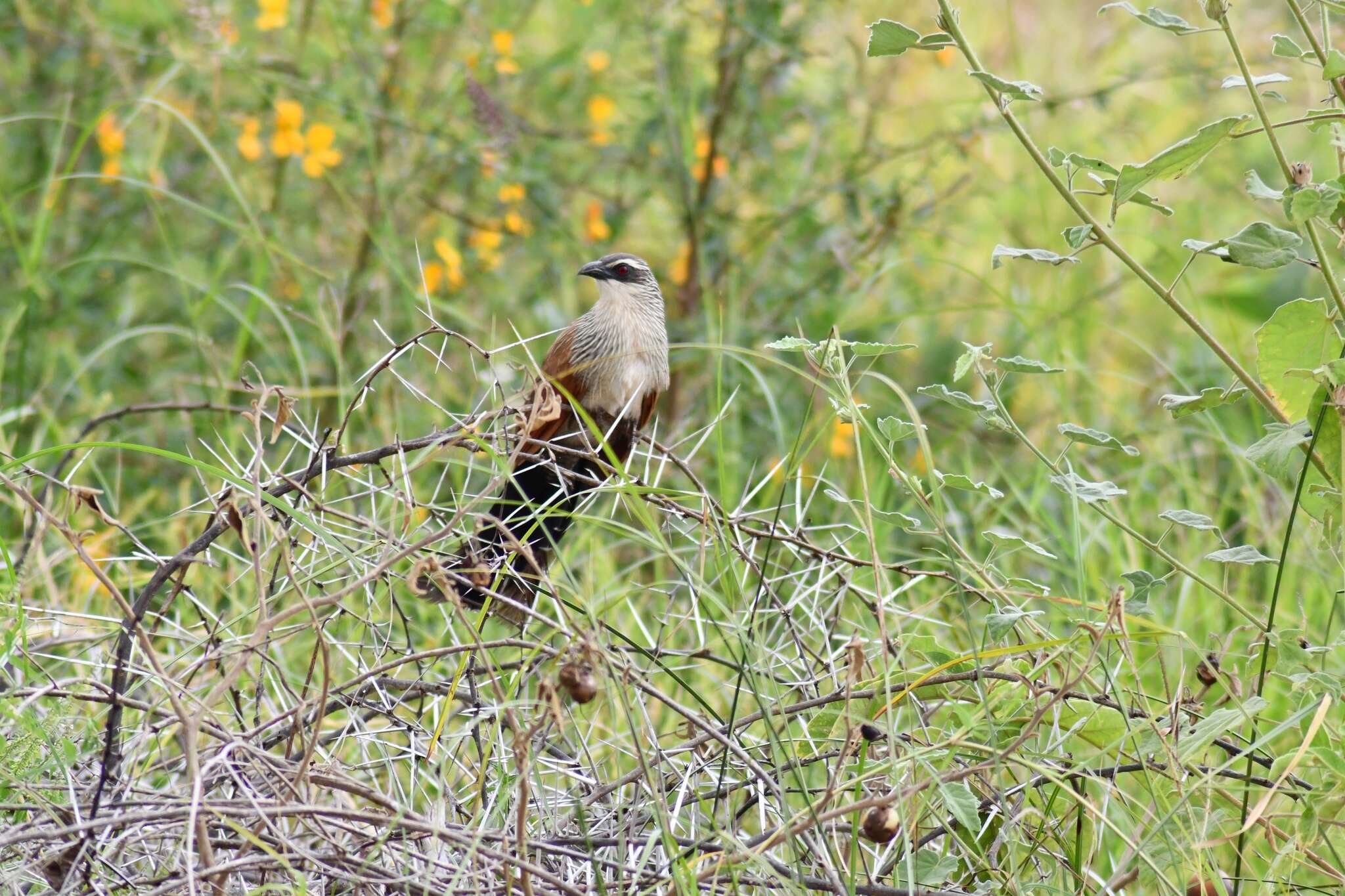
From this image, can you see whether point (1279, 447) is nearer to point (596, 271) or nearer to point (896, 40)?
point (896, 40)

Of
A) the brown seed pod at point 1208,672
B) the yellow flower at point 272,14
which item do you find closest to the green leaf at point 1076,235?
the brown seed pod at point 1208,672

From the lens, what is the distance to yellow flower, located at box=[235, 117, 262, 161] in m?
4.04

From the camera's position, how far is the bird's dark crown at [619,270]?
11.3 ft

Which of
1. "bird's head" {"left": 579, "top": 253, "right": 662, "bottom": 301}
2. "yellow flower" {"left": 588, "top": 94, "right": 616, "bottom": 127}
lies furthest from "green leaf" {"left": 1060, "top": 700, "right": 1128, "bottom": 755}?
"yellow flower" {"left": 588, "top": 94, "right": 616, "bottom": 127}

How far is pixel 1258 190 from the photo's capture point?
178 centimetres

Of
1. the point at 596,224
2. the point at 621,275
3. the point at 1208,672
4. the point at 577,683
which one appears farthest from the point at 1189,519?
the point at 596,224

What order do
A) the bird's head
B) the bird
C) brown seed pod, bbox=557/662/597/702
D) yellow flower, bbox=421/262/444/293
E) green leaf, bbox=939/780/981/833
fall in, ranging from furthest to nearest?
yellow flower, bbox=421/262/444/293 < the bird's head < the bird < green leaf, bbox=939/780/981/833 < brown seed pod, bbox=557/662/597/702

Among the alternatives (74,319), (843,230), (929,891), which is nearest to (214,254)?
(74,319)

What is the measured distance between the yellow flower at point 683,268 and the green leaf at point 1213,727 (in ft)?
9.82

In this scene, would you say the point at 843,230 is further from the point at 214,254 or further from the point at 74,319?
the point at 74,319

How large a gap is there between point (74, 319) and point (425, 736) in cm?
282

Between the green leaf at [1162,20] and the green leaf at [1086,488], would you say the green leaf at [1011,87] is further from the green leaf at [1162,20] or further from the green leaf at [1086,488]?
the green leaf at [1086,488]

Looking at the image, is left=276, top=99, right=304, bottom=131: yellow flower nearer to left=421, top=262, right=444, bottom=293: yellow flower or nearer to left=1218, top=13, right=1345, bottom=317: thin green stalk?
left=421, top=262, right=444, bottom=293: yellow flower

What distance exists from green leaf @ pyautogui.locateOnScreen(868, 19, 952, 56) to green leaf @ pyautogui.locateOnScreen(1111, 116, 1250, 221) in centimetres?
30
